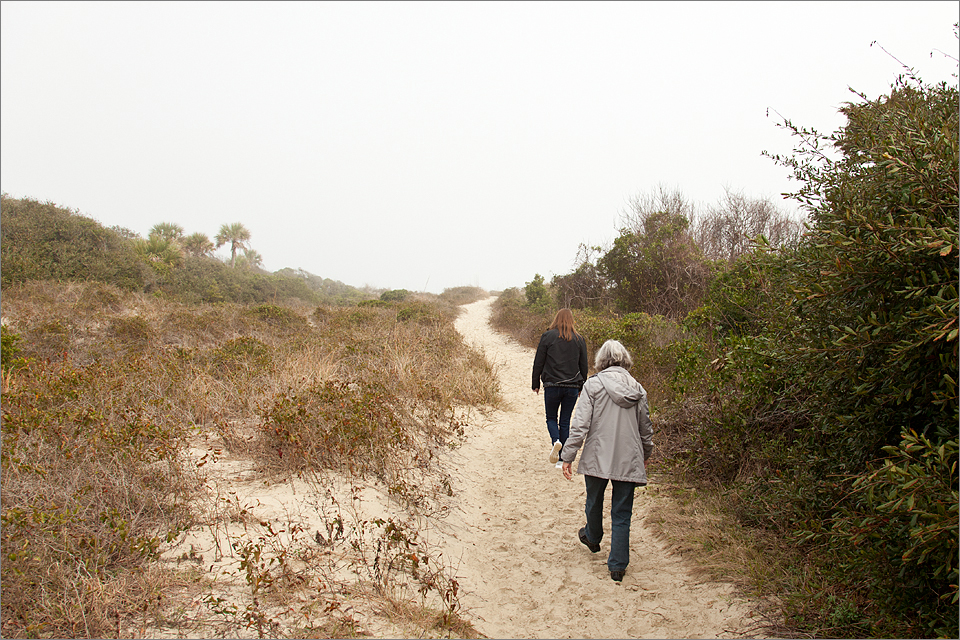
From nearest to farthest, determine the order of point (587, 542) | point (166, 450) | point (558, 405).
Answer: point (166, 450) < point (587, 542) < point (558, 405)

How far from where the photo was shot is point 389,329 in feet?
45.1

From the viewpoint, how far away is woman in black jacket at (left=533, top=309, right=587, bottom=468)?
662cm

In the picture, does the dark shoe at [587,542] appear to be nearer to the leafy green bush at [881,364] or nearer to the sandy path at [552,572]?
the sandy path at [552,572]

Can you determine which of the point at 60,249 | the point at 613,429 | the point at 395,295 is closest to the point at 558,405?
the point at 613,429

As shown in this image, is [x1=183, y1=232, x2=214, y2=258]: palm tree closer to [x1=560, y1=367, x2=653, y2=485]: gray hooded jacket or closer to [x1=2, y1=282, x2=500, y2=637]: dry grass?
[x1=2, y1=282, x2=500, y2=637]: dry grass

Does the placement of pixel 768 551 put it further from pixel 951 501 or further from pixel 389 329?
pixel 389 329

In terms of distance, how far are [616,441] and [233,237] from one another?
134 ft

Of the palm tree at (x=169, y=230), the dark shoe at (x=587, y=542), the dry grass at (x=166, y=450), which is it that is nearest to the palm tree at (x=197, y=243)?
the palm tree at (x=169, y=230)

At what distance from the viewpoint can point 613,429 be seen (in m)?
4.04

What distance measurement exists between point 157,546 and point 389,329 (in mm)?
10463

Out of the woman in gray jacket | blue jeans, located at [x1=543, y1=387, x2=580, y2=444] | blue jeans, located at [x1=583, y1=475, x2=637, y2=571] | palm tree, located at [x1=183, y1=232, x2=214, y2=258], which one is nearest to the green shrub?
palm tree, located at [x1=183, y1=232, x2=214, y2=258]

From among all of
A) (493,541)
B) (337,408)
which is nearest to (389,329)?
(337,408)

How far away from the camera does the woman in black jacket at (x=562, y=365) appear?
6621 mm

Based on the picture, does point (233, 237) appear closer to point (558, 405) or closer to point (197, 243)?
point (197, 243)
